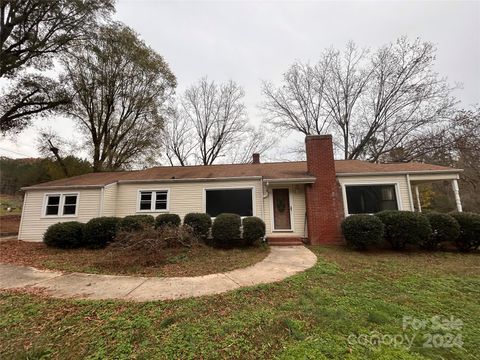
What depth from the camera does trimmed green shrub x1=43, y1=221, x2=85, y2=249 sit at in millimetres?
8789

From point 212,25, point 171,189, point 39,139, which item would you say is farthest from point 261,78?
point 39,139

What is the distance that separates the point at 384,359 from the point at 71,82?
21.3m

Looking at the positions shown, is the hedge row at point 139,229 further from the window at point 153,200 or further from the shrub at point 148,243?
the window at point 153,200

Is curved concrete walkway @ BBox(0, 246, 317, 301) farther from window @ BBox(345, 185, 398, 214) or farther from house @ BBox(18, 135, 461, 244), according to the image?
window @ BBox(345, 185, 398, 214)

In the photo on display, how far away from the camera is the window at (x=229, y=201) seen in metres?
10.4

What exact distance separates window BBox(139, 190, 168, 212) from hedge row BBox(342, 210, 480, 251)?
8.49m

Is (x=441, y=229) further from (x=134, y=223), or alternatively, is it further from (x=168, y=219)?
(x=134, y=223)

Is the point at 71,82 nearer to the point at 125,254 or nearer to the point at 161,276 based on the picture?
the point at 125,254

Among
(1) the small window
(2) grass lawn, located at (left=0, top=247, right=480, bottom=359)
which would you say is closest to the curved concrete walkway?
(2) grass lawn, located at (left=0, top=247, right=480, bottom=359)

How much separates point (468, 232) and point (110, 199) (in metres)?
15.1

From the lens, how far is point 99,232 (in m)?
8.94

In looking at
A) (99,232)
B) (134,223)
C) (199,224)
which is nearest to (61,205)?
(99,232)

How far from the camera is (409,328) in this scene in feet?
10.1

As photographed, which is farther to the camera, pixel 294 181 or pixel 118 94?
pixel 118 94
